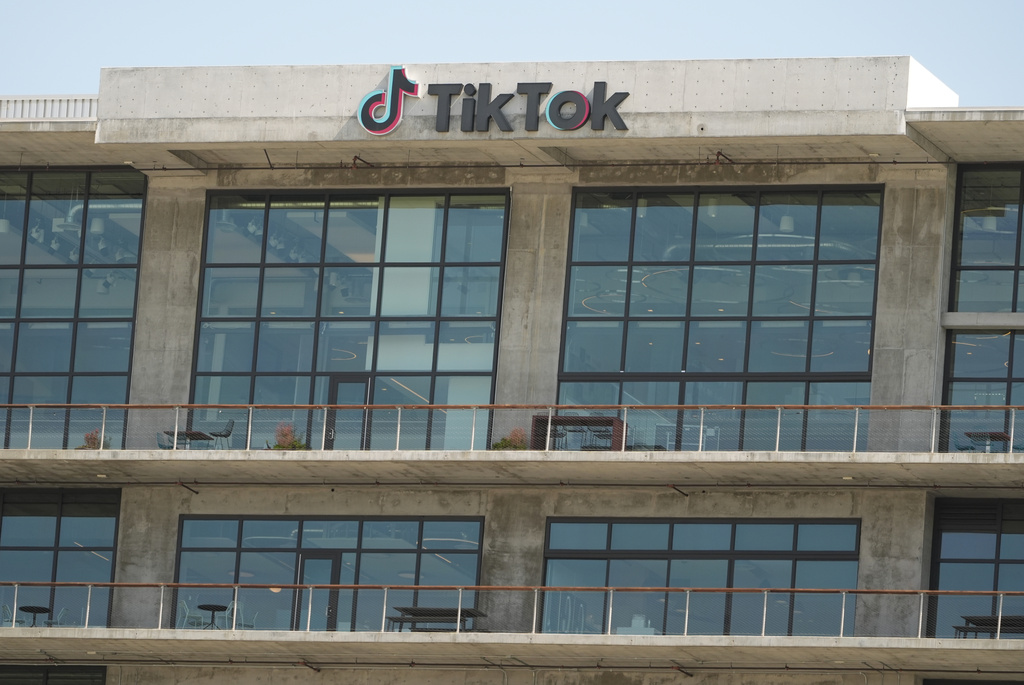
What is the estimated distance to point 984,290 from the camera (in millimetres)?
39906

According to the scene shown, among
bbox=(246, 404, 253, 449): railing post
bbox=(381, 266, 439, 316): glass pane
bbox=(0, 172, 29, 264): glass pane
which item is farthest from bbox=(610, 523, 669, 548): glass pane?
bbox=(0, 172, 29, 264): glass pane

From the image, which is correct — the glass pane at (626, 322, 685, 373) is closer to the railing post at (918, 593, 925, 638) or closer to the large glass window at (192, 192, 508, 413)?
the large glass window at (192, 192, 508, 413)

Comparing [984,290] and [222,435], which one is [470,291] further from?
[984,290]

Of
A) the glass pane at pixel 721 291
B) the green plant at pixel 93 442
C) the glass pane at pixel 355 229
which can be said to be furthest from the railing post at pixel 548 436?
the green plant at pixel 93 442

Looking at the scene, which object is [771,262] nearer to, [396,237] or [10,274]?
[396,237]

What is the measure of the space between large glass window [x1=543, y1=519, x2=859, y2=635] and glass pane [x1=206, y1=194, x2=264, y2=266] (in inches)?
344

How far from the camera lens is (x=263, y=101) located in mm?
41781

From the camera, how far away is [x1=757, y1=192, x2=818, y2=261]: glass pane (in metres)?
40.6

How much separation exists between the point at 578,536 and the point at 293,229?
884 centimetres

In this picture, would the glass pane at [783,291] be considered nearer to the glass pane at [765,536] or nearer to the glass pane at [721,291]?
the glass pane at [721,291]

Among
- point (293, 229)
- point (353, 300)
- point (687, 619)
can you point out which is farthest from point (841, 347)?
point (293, 229)

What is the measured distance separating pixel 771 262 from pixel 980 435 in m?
5.55

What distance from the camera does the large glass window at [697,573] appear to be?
37906 millimetres

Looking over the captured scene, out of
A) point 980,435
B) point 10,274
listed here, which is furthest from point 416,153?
point 980,435
